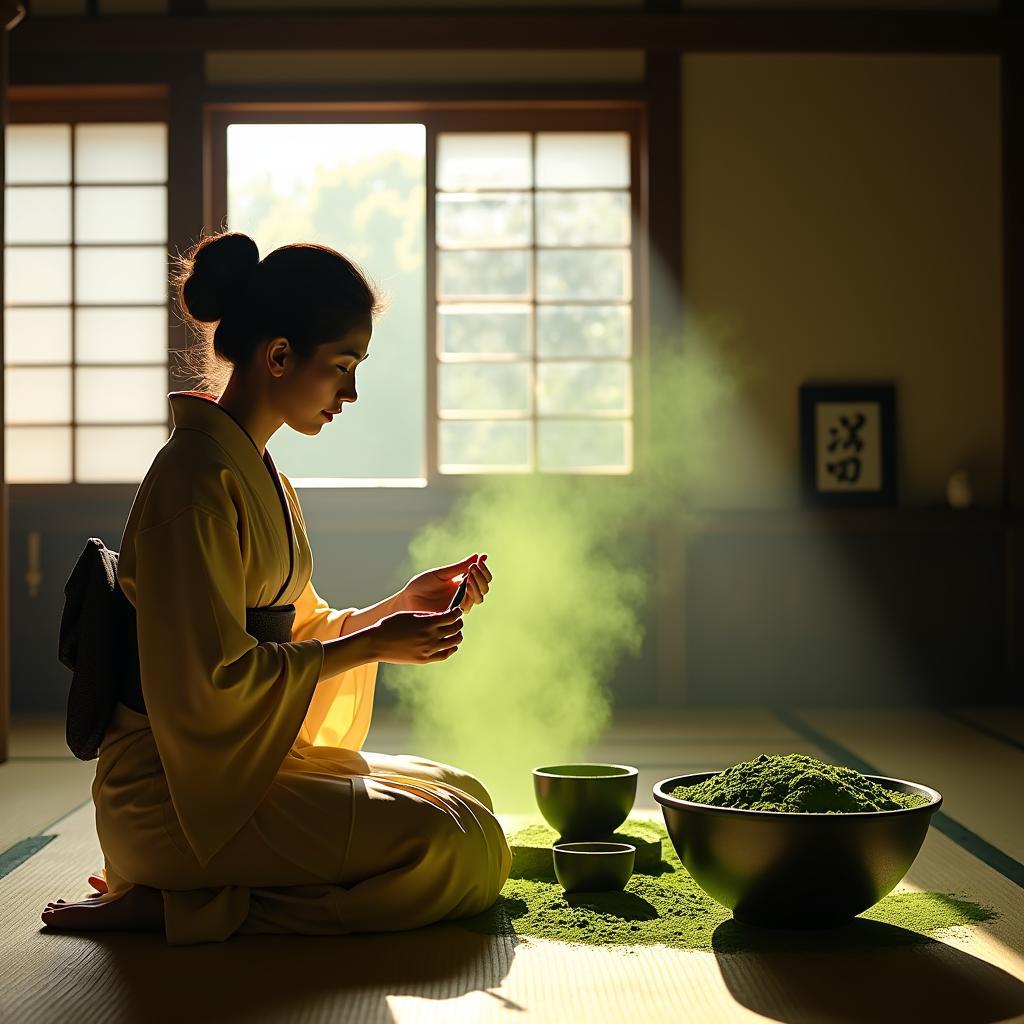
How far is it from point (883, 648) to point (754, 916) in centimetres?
311

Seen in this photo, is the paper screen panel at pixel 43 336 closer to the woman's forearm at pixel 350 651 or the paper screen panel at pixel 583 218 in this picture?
the paper screen panel at pixel 583 218

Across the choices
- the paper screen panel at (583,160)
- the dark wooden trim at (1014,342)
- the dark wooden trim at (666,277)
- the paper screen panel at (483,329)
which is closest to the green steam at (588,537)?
the dark wooden trim at (666,277)

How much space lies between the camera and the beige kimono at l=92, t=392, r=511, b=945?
6.53 ft

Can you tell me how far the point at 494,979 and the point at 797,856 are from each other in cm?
47

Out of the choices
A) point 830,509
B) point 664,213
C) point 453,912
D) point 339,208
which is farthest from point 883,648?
point 339,208

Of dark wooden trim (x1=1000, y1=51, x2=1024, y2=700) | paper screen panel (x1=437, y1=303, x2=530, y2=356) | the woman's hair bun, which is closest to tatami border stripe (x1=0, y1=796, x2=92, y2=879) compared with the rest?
the woman's hair bun

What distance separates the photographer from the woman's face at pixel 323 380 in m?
2.18

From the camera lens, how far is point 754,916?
2055 mm

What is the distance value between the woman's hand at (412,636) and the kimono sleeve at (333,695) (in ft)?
1.23

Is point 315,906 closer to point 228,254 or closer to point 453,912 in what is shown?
point 453,912

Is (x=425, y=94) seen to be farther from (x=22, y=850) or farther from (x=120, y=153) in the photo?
(x=22, y=850)

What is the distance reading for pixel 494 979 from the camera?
186 centimetres

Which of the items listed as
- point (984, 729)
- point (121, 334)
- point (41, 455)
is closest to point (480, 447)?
point (121, 334)

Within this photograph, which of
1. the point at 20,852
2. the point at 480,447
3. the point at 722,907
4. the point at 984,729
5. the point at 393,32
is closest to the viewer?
the point at 722,907
